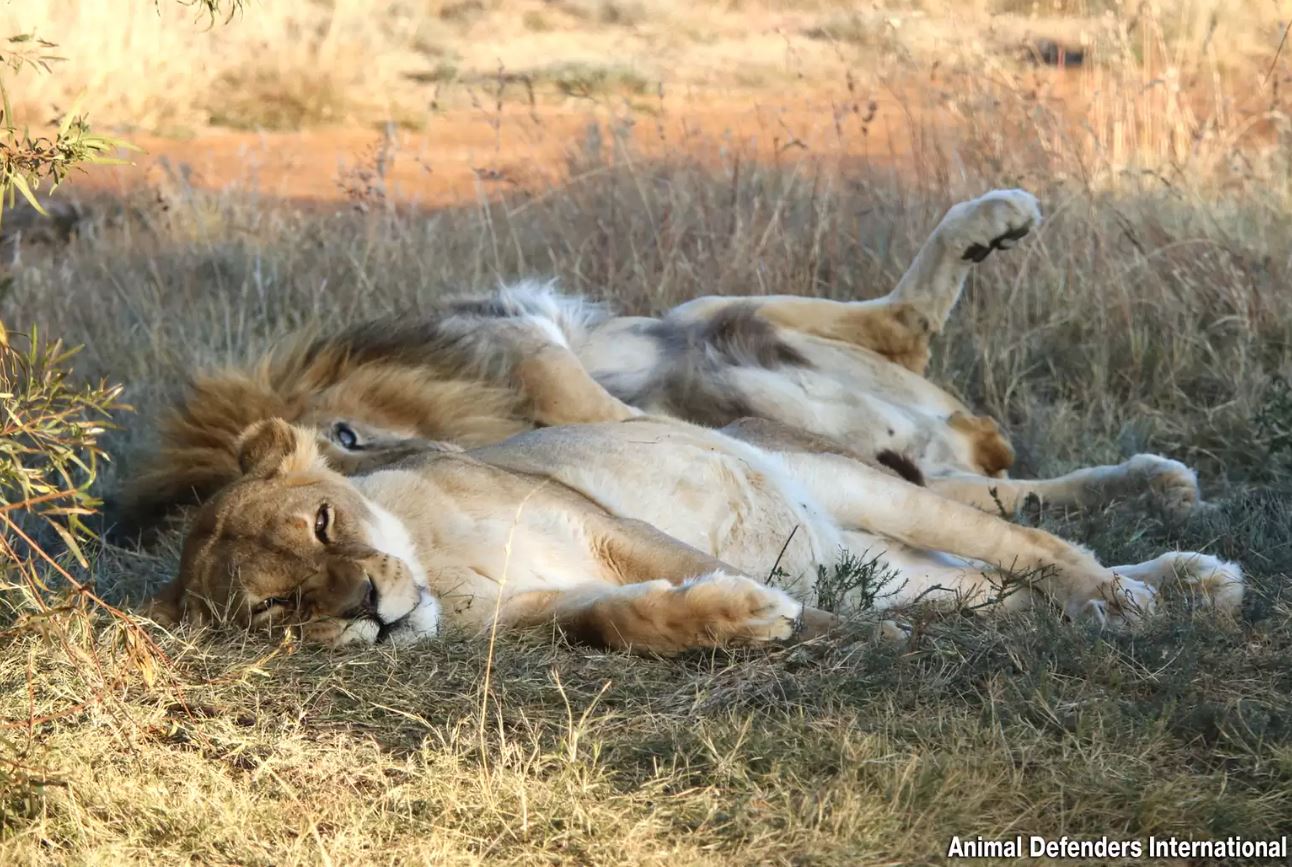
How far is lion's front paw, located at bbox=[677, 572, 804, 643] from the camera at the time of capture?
3254 mm

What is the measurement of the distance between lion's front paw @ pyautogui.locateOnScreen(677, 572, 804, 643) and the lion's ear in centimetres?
111

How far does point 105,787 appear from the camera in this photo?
282cm

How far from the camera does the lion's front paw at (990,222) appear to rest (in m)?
5.46

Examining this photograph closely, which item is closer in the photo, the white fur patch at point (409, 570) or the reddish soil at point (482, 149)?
the white fur patch at point (409, 570)

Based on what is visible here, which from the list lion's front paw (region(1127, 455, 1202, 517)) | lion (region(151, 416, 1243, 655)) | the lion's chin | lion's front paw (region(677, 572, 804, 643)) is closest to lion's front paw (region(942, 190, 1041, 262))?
lion's front paw (region(1127, 455, 1202, 517))

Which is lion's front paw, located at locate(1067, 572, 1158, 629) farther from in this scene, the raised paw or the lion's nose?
the lion's nose

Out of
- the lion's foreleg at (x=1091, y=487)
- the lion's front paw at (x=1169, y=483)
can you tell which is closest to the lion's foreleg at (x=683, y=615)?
the lion's foreleg at (x=1091, y=487)

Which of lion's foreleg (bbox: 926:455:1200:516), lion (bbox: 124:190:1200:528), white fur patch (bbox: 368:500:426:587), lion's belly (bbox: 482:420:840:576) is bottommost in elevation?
lion's foreleg (bbox: 926:455:1200:516)

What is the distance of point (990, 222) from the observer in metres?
5.50

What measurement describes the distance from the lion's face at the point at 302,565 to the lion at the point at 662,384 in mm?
1016

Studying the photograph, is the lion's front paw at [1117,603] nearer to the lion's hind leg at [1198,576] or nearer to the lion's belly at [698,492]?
the lion's hind leg at [1198,576]

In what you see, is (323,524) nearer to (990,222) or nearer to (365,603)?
(365,603)

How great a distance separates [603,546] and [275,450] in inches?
33.0

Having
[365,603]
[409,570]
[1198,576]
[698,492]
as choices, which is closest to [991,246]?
[1198,576]
